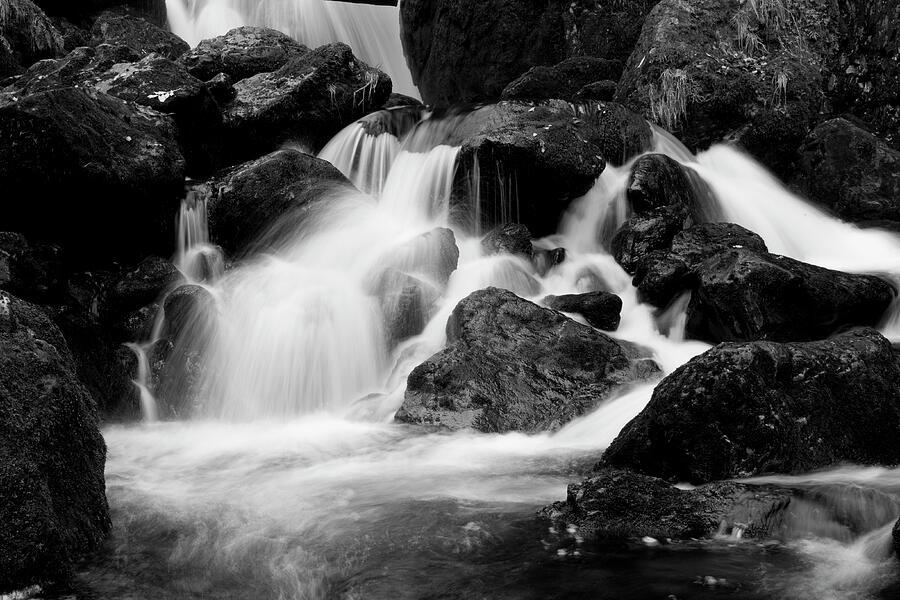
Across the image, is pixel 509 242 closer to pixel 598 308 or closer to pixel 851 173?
pixel 598 308

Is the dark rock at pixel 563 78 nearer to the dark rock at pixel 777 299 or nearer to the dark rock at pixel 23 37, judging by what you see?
the dark rock at pixel 777 299

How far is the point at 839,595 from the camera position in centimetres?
383

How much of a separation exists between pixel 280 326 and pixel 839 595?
20.9 feet

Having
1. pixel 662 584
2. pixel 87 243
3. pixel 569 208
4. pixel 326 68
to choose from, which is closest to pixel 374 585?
pixel 662 584

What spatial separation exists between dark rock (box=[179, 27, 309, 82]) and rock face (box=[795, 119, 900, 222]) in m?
8.15

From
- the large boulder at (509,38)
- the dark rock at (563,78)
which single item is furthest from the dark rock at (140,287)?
the large boulder at (509,38)

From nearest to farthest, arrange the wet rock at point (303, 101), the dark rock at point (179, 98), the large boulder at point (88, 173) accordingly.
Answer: the large boulder at point (88, 173) < the dark rock at point (179, 98) < the wet rock at point (303, 101)

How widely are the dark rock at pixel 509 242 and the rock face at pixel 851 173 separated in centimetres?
476

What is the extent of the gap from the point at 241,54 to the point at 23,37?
14.0 feet

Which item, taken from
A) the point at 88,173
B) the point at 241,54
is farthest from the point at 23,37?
the point at 88,173

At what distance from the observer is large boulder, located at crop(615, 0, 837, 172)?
13219 millimetres

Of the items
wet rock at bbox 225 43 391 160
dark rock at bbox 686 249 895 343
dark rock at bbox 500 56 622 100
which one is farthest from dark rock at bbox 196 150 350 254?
dark rock at bbox 686 249 895 343

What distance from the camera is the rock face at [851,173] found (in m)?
11.9

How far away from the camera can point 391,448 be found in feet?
22.1
